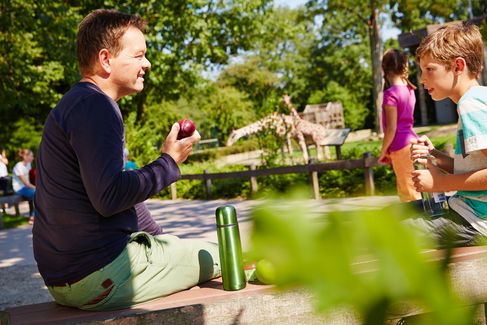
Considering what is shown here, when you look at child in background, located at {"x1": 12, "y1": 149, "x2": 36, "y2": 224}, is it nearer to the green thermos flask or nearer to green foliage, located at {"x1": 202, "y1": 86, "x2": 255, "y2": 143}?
the green thermos flask

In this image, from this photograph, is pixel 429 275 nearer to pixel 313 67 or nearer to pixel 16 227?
pixel 16 227

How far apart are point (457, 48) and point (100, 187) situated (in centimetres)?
152

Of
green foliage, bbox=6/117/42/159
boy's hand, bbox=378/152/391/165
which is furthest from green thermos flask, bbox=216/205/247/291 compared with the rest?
green foliage, bbox=6/117/42/159

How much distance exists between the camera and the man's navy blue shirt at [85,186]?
6.66 feet

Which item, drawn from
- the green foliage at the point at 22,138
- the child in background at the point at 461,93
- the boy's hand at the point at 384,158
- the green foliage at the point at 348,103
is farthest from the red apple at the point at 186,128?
the green foliage at the point at 348,103

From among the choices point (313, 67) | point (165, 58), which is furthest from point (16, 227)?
point (313, 67)

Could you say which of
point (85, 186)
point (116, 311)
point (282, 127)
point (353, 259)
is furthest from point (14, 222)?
point (353, 259)

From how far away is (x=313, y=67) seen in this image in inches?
2224

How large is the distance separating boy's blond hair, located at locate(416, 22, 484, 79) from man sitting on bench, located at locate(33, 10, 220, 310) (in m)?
1.06

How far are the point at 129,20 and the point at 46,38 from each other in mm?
14000

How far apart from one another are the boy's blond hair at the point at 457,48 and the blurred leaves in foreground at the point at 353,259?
7.22 ft

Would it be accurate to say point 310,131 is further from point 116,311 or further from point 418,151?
point 116,311

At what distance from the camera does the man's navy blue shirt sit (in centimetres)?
203

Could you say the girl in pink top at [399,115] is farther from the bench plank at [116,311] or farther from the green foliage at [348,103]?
the green foliage at [348,103]
